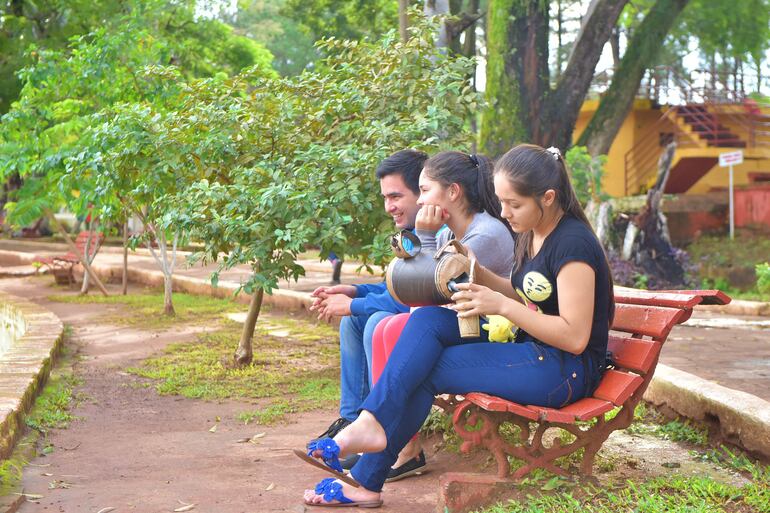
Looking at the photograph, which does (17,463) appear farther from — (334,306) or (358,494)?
(358,494)

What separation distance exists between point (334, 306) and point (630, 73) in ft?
46.3

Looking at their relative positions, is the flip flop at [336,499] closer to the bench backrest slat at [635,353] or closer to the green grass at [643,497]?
the green grass at [643,497]

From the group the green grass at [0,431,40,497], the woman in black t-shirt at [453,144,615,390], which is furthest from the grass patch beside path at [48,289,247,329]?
the woman in black t-shirt at [453,144,615,390]

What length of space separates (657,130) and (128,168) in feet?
64.9

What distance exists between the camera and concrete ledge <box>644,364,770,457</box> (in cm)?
423

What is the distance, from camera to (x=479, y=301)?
3.55 metres

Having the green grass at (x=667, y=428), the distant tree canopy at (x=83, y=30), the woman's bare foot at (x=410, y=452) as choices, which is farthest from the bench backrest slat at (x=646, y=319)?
the distant tree canopy at (x=83, y=30)

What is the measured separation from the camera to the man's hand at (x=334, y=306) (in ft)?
15.5

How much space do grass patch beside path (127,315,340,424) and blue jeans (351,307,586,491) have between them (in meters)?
2.36

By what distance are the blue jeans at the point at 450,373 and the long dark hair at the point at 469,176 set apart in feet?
2.41

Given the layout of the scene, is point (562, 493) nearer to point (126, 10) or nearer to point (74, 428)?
point (74, 428)

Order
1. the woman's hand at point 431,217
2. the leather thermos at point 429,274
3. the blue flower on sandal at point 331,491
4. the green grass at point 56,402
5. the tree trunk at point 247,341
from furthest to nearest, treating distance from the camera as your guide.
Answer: the tree trunk at point 247,341 < the green grass at point 56,402 < the woman's hand at point 431,217 < the blue flower on sandal at point 331,491 < the leather thermos at point 429,274

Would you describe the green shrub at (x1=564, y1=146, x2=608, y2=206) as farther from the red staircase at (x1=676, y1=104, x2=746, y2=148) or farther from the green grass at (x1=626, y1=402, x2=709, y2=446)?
the green grass at (x1=626, y1=402, x2=709, y2=446)

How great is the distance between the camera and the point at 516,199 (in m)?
3.68
